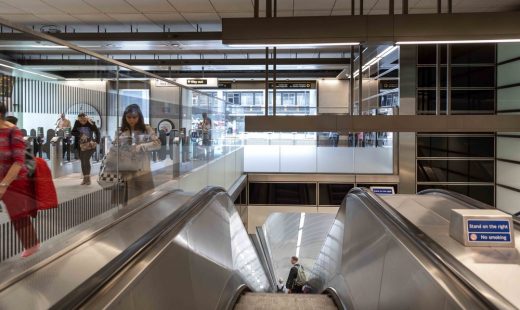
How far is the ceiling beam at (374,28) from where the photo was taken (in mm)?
4781

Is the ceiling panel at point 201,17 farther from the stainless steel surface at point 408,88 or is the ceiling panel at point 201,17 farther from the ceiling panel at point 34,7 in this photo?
the stainless steel surface at point 408,88

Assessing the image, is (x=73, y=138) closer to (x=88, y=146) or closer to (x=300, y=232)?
(x=88, y=146)

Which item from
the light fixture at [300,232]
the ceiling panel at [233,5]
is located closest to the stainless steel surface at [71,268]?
the ceiling panel at [233,5]

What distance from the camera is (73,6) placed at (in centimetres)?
1046

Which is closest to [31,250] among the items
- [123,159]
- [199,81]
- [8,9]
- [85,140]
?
[85,140]

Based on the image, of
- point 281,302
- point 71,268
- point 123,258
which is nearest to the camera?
point 123,258

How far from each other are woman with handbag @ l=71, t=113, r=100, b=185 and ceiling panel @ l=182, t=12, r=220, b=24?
7.76 m

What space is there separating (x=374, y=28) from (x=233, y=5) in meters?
6.15

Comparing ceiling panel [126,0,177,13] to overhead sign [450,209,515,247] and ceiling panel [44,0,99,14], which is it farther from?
overhead sign [450,209,515,247]

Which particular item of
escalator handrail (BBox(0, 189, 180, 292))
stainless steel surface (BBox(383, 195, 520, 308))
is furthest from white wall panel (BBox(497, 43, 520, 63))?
escalator handrail (BBox(0, 189, 180, 292))

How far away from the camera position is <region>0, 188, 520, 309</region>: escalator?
7.20 feet

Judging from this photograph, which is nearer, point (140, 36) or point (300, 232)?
point (140, 36)

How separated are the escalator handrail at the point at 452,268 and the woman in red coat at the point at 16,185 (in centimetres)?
259

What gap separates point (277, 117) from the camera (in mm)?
8453
